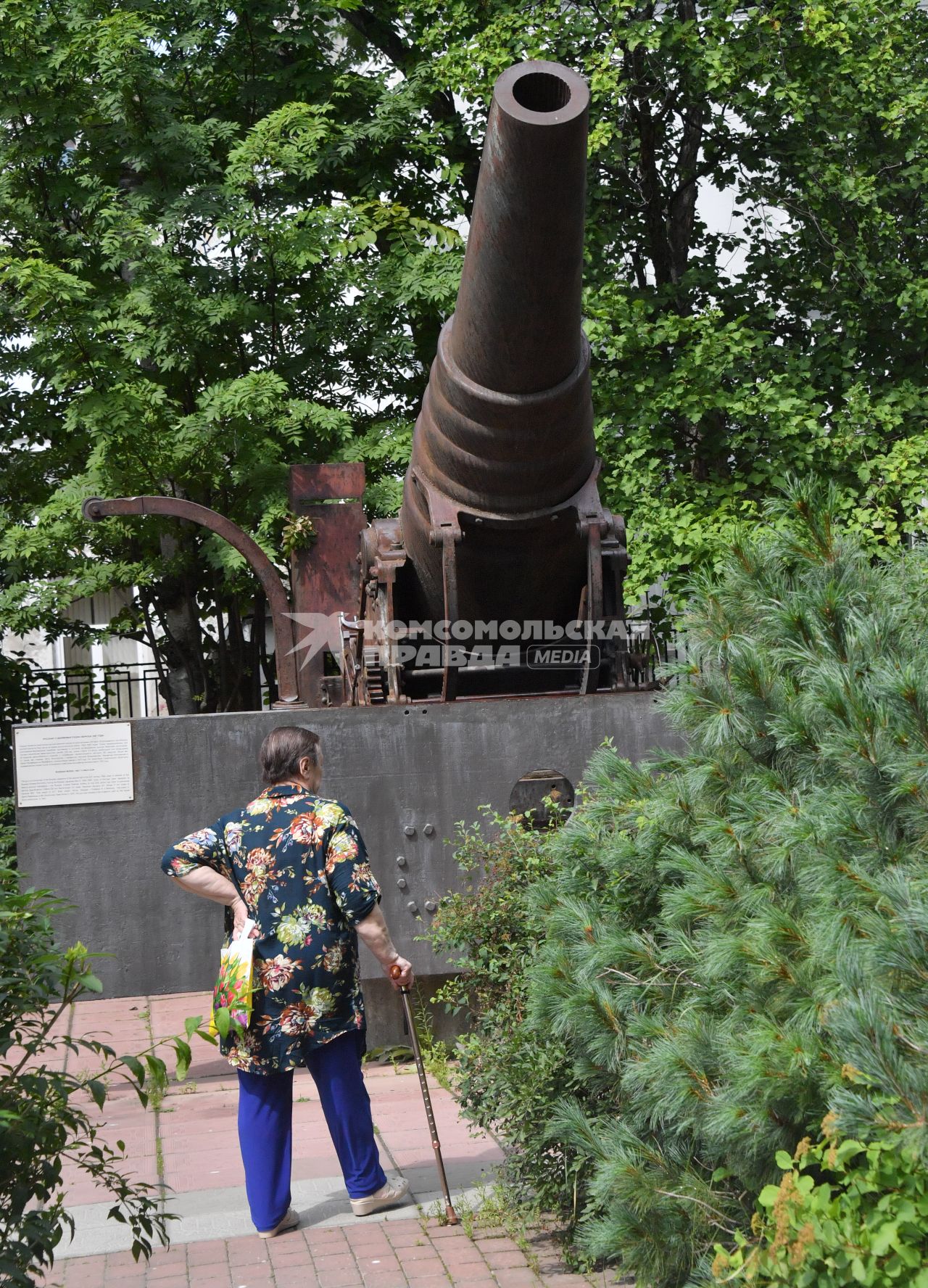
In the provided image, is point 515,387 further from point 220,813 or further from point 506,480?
point 220,813

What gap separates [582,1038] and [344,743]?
326 centimetres

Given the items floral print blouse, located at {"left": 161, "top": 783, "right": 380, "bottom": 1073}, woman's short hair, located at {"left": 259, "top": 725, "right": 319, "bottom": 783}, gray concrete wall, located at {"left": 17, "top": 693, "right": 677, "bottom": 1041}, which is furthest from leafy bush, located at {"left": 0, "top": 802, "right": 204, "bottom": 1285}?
gray concrete wall, located at {"left": 17, "top": 693, "right": 677, "bottom": 1041}

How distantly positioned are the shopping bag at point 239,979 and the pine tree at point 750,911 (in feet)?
2.97

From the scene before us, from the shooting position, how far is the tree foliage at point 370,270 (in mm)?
13023

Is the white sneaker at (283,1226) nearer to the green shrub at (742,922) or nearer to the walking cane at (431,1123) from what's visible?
the walking cane at (431,1123)

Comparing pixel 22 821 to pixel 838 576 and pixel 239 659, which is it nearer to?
pixel 838 576

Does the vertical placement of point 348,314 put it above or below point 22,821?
above

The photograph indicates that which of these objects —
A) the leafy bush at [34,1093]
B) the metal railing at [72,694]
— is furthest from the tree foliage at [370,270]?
the leafy bush at [34,1093]

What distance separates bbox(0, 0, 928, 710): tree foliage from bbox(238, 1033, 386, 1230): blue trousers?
8.28 m

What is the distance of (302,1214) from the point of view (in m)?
4.93

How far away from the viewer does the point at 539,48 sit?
13.5 metres

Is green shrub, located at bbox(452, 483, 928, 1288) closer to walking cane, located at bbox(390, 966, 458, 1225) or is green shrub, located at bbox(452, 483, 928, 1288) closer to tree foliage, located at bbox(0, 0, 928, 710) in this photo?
walking cane, located at bbox(390, 966, 458, 1225)

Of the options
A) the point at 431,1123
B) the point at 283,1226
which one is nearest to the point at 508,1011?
the point at 431,1123

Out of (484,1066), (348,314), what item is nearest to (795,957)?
(484,1066)
